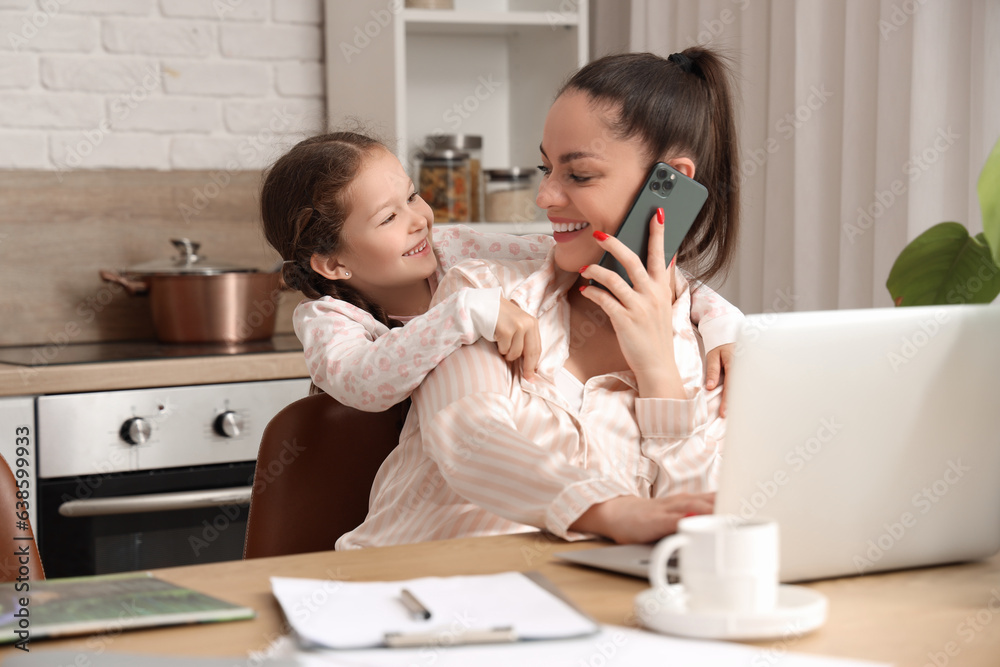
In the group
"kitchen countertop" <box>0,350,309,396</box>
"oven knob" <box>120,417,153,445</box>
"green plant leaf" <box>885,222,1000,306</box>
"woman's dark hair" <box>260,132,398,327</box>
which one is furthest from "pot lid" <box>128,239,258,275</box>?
"green plant leaf" <box>885,222,1000,306</box>

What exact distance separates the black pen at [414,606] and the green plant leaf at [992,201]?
622 mm

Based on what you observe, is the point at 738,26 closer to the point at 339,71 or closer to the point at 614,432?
the point at 339,71

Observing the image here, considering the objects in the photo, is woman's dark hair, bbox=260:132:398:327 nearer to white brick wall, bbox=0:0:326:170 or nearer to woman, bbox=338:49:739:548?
woman, bbox=338:49:739:548

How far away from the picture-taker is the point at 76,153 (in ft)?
7.73

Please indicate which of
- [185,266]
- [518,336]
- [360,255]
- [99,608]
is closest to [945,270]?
[518,336]

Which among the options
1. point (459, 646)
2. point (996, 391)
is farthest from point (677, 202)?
point (459, 646)

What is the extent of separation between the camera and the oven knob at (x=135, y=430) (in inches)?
72.4

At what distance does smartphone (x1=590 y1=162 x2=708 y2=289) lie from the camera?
1.20m

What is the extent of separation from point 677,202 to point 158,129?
162 centimetres

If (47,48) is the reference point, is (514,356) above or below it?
below

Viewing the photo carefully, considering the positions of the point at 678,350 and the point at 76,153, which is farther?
the point at 76,153

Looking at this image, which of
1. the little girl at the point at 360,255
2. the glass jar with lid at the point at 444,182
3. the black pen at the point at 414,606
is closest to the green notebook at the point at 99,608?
the black pen at the point at 414,606

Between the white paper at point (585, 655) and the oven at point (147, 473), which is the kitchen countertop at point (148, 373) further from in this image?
the white paper at point (585, 655)

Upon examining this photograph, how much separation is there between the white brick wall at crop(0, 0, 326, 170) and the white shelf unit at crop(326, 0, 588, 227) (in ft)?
0.37
